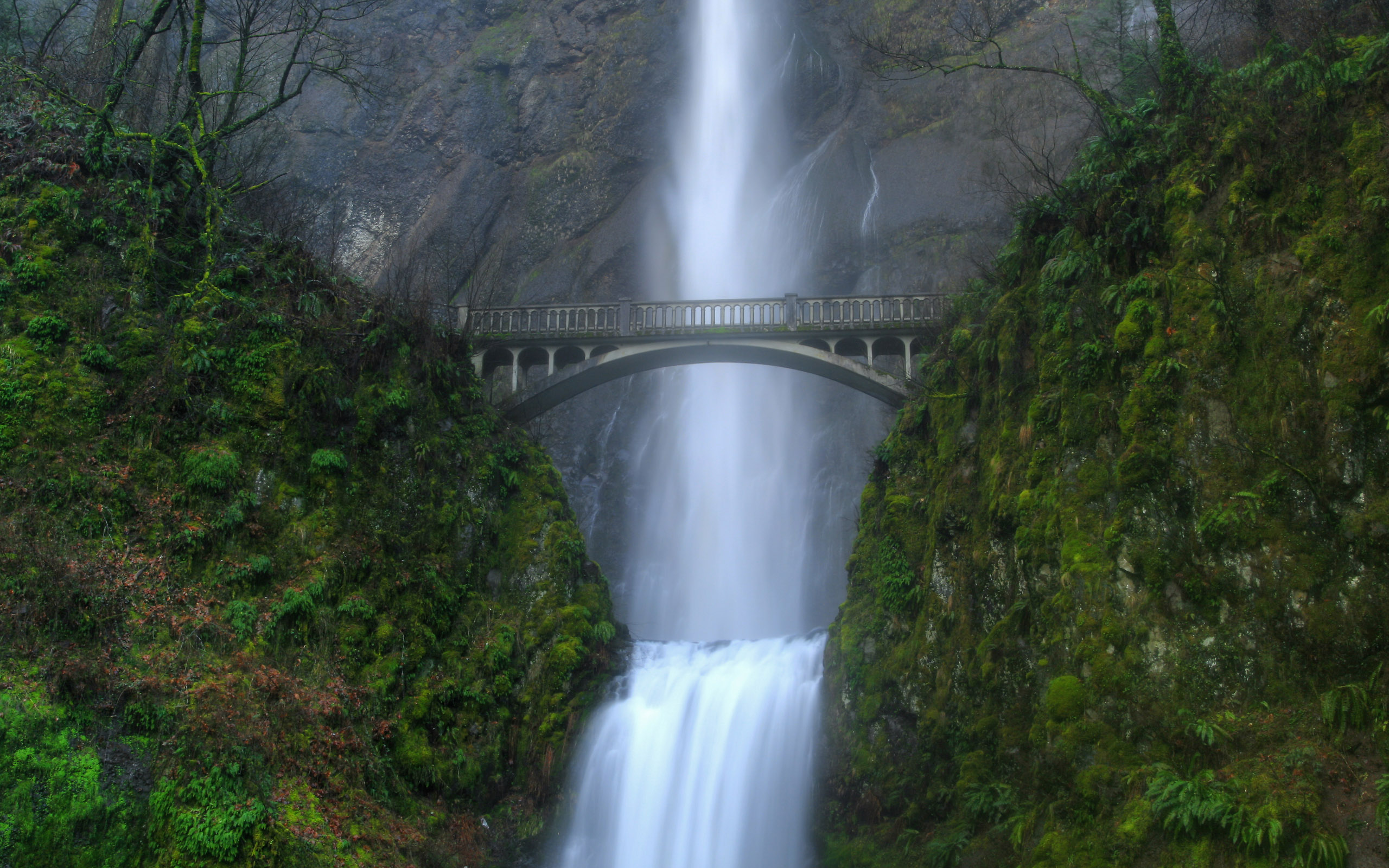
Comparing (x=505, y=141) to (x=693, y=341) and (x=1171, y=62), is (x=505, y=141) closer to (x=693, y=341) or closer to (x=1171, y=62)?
(x=693, y=341)

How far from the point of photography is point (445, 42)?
42.7 metres

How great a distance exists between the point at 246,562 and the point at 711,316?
522 inches

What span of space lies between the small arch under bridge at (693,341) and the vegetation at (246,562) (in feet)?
9.42

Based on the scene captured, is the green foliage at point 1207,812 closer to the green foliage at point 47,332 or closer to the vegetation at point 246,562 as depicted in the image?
the vegetation at point 246,562

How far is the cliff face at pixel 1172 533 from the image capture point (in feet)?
30.1

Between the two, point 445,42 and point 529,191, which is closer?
point 529,191

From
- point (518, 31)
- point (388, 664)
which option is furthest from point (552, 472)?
point (518, 31)

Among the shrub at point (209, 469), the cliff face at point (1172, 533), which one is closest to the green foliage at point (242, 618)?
the shrub at point (209, 469)

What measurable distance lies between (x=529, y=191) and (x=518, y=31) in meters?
9.15

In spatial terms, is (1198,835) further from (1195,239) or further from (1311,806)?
(1195,239)

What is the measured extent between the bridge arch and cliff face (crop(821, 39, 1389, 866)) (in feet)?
21.5

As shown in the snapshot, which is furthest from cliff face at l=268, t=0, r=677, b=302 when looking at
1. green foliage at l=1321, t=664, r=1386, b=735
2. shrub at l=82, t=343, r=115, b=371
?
green foliage at l=1321, t=664, r=1386, b=735

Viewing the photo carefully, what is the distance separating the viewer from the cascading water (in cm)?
1658

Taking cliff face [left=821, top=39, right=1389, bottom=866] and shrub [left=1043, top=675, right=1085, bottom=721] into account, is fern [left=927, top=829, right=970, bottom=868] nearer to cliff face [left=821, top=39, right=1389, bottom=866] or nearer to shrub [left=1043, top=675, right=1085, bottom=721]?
cliff face [left=821, top=39, right=1389, bottom=866]
